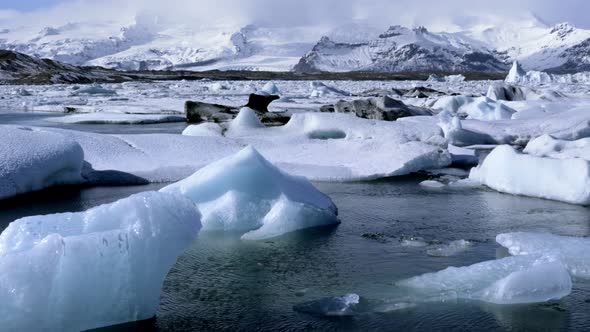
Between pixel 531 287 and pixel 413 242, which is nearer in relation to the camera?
pixel 531 287

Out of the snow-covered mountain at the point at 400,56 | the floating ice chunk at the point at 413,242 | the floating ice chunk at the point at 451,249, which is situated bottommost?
the floating ice chunk at the point at 413,242

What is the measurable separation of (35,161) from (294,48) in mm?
157571

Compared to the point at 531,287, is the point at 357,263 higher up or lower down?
lower down

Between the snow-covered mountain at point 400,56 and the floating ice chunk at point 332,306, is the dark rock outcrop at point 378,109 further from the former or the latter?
the snow-covered mountain at point 400,56

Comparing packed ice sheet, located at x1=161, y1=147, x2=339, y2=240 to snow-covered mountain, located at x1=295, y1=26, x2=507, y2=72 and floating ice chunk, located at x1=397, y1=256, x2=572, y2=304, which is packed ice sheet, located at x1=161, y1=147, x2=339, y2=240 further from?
snow-covered mountain, located at x1=295, y1=26, x2=507, y2=72

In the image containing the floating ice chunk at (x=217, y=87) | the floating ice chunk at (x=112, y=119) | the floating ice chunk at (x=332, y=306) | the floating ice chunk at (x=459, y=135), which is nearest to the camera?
the floating ice chunk at (x=332, y=306)

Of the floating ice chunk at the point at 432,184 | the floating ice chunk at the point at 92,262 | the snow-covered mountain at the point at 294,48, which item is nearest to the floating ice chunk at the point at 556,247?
the floating ice chunk at the point at 92,262

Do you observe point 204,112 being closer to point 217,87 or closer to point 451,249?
point 451,249

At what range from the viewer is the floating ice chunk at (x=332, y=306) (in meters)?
3.48

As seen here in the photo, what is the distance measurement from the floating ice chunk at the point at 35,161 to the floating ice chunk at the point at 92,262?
3.34 metres

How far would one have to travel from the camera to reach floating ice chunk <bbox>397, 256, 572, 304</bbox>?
3582mm

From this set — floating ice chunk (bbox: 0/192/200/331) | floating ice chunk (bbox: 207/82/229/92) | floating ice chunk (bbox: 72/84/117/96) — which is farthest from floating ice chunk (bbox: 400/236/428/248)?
floating ice chunk (bbox: 207/82/229/92)

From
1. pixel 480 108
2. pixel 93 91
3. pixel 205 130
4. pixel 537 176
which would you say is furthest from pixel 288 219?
pixel 93 91

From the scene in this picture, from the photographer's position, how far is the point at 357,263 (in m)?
4.36
